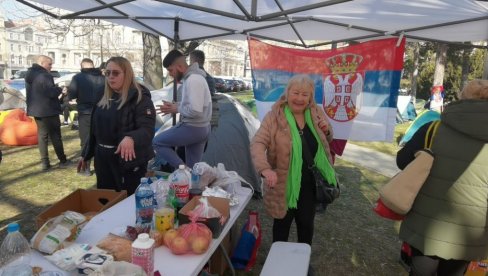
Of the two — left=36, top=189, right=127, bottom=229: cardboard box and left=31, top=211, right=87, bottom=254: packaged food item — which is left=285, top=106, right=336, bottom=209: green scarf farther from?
left=31, top=211, right=87, bottom=254: packaged food item

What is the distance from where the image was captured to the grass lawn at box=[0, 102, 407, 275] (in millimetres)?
3451

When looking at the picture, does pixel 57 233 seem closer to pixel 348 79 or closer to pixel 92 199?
pixel 92 199

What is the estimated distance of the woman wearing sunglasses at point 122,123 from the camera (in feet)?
8.84

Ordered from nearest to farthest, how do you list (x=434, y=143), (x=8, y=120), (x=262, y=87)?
(x=434, y=143) → (x=262, y=87) → (x=8, y=120)

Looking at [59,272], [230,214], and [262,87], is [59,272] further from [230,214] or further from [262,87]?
[262,87]

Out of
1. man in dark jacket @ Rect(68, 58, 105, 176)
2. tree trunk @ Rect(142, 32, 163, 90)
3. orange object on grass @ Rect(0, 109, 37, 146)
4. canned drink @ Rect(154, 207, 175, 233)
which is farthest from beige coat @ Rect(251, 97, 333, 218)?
tree trunk @ Rect(142, 32, 163, 90)

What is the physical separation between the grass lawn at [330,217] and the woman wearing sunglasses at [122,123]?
1404mm

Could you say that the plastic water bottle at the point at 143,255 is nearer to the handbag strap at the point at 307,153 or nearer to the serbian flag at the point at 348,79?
the handbag strap at the point at 307,153

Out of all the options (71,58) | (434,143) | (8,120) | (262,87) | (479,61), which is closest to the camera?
(434,143)

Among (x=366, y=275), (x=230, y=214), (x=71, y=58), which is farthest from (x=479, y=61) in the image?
(x=71, y=58)

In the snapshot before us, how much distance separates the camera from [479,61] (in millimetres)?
20938

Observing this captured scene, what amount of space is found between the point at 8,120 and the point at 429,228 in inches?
322

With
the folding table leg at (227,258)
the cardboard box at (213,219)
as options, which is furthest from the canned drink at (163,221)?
the folding table leg at (227,258)

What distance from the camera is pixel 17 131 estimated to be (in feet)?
24.3
